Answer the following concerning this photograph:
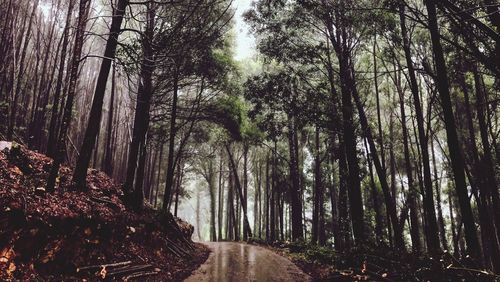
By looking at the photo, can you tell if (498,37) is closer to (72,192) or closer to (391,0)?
(391,0)

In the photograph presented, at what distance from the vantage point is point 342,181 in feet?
46.2

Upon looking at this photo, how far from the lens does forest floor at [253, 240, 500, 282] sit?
5496 mm

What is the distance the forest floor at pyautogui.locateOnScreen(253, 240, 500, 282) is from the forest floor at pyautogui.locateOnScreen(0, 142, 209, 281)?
3743 millimetres

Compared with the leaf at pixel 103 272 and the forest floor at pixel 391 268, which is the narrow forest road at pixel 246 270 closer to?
the forest floor at pixel 391 268

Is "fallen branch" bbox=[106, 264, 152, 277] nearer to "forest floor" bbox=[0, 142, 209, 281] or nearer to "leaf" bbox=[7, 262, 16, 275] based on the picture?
"forest floor" bbox=[0, 142, 209, 281]

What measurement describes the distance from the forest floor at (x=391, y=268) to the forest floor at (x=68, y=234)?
147 inches

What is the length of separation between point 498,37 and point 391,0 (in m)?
4.57

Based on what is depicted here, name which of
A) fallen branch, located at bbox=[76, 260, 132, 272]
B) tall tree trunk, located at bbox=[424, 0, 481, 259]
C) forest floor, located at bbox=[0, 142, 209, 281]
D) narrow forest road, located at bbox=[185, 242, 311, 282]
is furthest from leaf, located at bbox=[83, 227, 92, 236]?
tall tree trunk, located at bbox=[424, 0, 481, 259]

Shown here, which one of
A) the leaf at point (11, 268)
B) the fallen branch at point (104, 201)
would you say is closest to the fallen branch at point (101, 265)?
the leaf at point (11, 268)

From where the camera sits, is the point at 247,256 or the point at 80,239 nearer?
the point at 80,239

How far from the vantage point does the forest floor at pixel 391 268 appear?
5.50m

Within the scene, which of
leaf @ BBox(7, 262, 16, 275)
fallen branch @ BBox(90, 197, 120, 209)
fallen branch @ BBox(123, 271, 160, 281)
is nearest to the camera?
leaf @ BBox(7, 262, 16, 275)

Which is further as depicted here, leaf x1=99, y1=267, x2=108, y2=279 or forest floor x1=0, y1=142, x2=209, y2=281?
leaf x1=99, y1=267, x2=108, y2=279

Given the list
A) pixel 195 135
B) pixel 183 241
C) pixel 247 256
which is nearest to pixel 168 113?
pixel 195 135
